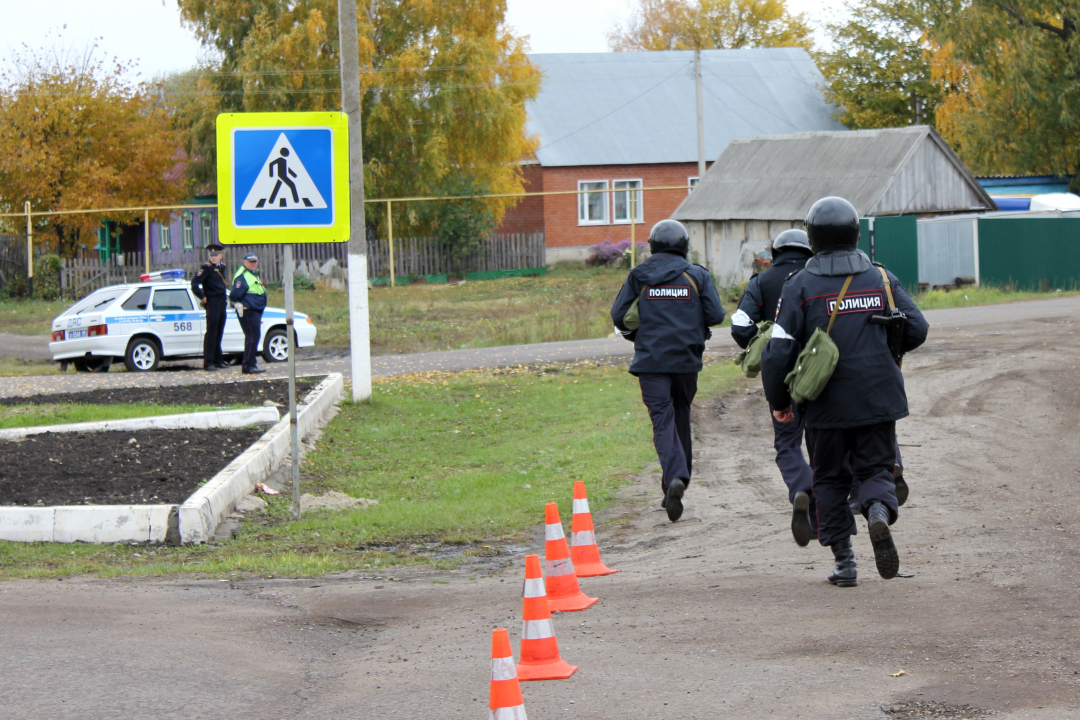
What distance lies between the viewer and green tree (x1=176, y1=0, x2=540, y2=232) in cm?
3781

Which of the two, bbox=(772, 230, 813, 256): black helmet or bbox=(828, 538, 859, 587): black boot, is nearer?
bbox=(828, 538, 859, 587): black boot

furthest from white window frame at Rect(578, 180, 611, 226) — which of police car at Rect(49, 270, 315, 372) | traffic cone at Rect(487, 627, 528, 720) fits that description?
traffic cone at Rect(487, 627, 528, 720)

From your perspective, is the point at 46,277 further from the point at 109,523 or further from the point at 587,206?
the point at 109,523

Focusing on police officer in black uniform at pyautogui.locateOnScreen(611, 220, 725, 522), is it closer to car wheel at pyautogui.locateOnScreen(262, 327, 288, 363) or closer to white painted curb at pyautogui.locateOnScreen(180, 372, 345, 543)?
white painted curb at pyautogui.locateOnScreen(180, 372, 345, 543)

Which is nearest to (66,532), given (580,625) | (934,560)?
(580,625)

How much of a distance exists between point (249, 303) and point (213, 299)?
1256 millimetres

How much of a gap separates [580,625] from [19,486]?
5.32 m

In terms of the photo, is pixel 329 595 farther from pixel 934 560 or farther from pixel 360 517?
pixel 934 560

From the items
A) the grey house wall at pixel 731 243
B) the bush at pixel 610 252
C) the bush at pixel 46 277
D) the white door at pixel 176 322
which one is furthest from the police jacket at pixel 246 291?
the bush at pixel 610 252

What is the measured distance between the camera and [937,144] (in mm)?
30953

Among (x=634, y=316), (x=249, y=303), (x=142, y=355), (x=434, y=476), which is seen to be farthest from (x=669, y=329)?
(x=142, y=355)

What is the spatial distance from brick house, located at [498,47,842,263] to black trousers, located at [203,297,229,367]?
2612 centimetres

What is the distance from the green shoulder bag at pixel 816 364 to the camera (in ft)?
18.1

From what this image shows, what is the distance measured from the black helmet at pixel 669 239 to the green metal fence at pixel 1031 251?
881 inches
